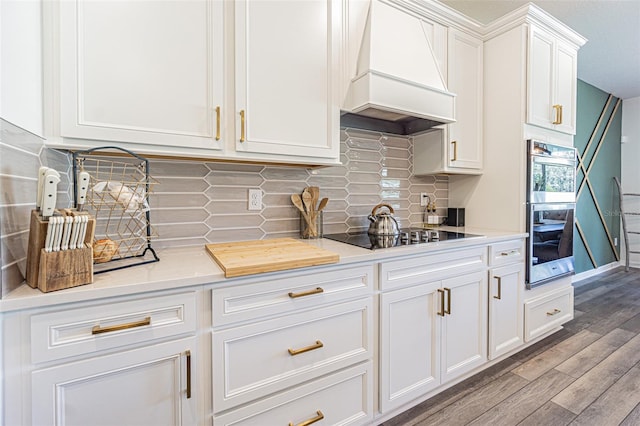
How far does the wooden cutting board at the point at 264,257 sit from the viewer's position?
1.09m

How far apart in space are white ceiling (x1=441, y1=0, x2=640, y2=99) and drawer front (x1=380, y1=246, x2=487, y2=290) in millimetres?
1958

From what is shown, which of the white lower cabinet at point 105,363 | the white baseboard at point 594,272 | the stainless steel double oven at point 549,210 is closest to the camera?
the white lower cabinet at point 105,363

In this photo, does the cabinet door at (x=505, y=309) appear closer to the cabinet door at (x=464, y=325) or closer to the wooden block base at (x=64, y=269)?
the cabinet door at (x=464, y=325)

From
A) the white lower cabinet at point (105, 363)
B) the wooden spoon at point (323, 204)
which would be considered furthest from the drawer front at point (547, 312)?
the white lower cabinet at point (105, 363)

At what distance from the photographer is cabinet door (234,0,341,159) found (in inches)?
54.4

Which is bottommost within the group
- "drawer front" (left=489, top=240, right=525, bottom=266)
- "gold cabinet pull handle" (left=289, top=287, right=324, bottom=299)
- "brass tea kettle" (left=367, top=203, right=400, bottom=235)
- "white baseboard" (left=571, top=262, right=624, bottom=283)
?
"white baseboard" (left=571, top=262, right=624, bottom=283)

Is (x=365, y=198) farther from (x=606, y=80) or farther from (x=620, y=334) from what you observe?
(x=606, y=80)

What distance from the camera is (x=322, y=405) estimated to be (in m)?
1.30

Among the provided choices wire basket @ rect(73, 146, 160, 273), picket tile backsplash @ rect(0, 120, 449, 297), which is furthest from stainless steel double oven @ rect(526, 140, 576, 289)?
wire basket @ rect(73, 146, 160, 273)

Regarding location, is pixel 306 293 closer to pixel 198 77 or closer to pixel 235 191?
pixel 235 191

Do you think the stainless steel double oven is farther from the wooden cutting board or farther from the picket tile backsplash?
the wooden cutting board

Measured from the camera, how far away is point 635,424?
1.51 m

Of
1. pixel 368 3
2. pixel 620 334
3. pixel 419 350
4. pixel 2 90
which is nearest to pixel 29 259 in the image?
pixel 2 90

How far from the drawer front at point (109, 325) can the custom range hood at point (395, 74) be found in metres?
1.30
